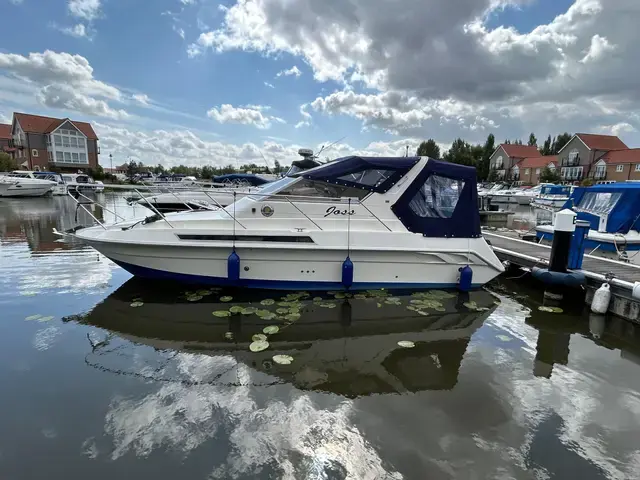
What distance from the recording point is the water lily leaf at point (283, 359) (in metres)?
3.88

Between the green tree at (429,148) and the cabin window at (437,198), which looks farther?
the green tree at (429,148)

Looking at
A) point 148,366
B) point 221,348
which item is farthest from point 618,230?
point 148,366

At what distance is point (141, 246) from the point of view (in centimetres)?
535

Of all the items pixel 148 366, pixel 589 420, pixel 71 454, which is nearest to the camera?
pixel 71 454

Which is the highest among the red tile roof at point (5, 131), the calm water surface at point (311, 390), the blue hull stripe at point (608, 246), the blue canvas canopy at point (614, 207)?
the red tile roof at point (5, 131)

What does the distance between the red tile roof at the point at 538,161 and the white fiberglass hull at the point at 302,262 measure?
2279 inches

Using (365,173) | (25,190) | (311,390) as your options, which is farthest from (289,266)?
(25,190)

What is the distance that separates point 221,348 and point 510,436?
304 centimetres

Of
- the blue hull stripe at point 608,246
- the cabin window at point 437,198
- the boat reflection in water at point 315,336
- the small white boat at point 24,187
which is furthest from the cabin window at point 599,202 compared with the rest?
the small white boat at point 24,187

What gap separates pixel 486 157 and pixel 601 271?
59.3 m

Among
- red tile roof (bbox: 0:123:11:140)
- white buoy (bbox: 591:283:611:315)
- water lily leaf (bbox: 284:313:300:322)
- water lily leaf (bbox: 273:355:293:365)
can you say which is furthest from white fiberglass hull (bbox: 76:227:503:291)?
red tile roof (bbox: 0:123:11:140)

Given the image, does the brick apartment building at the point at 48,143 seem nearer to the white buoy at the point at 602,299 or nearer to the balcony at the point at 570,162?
the white buoy at the point at 602,299

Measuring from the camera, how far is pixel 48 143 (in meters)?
47.6

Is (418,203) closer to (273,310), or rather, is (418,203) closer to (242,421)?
(273,310)
